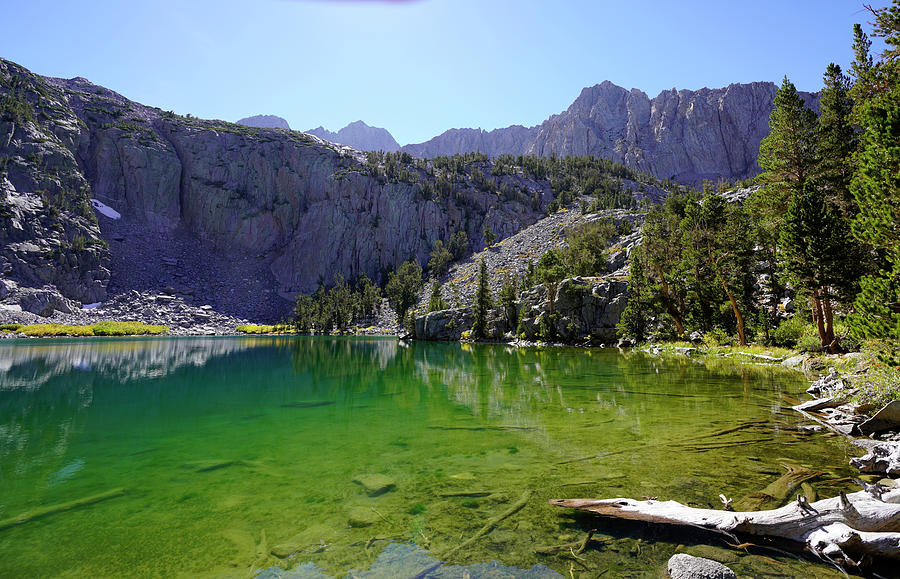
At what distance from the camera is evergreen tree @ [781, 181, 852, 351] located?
79.6 ft

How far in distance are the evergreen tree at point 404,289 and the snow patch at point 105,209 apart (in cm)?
10541

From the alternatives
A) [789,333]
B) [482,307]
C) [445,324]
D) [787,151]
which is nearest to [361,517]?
[787,151]

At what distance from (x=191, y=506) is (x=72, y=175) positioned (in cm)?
19156

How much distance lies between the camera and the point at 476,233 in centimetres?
17212

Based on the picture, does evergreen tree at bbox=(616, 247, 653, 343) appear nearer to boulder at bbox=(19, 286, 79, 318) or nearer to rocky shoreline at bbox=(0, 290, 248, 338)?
rocky shoreline at bbox=(0, 290, 248, 338)

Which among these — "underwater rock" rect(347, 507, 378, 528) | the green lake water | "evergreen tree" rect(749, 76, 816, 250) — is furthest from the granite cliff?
"underwater rock" rect(347, 507, 378, 528)

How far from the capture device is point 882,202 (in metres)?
14.5

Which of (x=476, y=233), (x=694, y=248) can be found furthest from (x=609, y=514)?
(x=476, y=233)

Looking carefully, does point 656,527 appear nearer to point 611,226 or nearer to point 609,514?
point 609,514

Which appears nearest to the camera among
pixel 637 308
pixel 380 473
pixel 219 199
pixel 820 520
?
pixel 820 520

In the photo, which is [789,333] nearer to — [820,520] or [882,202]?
[882,202]

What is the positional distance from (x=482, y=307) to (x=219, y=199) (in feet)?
479

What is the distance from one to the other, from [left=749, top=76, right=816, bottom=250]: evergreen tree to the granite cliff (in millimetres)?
137038

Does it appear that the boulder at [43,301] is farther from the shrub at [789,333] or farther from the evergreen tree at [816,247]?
the shrub at [789,333]
